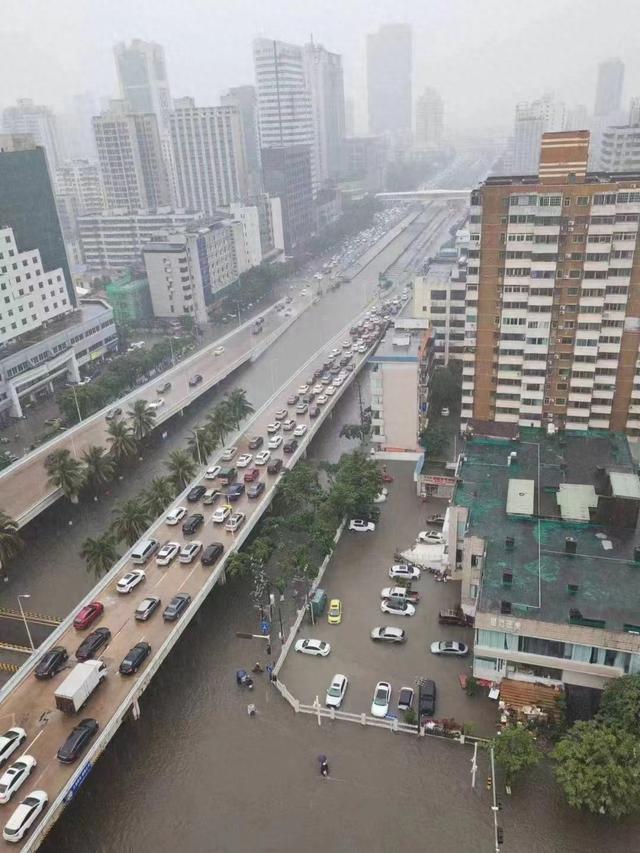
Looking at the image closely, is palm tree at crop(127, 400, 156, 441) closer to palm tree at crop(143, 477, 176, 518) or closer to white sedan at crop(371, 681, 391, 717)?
palm tree at crop(143, 477, 176, 518)

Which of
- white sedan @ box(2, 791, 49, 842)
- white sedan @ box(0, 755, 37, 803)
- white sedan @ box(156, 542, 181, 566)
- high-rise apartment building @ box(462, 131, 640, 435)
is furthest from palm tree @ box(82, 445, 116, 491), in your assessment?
high-rise apartment building @ box(462, 131, 640, 435)

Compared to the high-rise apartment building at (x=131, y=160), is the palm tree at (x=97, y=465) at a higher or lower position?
lower

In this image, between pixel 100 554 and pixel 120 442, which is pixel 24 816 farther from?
pixel 120 442

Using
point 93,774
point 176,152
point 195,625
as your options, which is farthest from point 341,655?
point 176,152

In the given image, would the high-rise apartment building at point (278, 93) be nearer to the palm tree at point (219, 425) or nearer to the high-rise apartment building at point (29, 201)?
the high-rise apartment building at point (29, 201)

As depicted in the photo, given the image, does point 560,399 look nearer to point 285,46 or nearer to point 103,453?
point 103,453

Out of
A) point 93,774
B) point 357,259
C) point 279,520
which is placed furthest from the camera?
point 357,259

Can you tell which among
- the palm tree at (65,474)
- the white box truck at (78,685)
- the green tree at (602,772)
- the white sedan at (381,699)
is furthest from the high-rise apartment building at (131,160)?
the green tree at (602,772)
